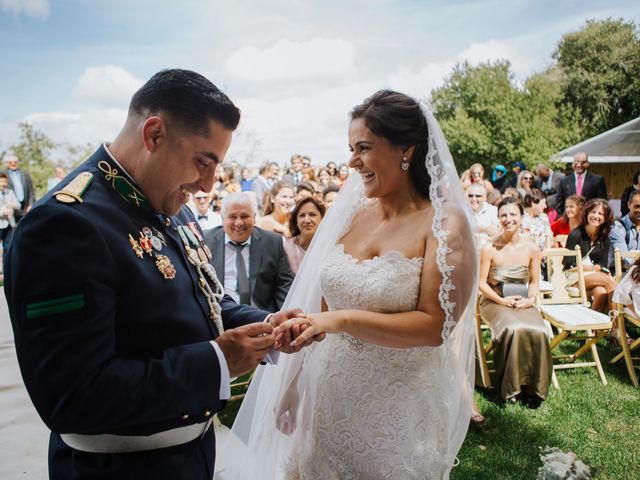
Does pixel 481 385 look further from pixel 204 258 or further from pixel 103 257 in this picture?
pixel 103 257

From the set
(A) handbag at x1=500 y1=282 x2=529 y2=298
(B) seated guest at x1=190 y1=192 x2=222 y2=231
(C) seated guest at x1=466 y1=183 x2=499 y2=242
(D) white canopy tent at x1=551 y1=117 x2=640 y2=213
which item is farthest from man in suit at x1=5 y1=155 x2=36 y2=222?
(D) white canopy tent at x1=551 y1=117 x2=640 y2=213

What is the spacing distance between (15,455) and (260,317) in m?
3.36

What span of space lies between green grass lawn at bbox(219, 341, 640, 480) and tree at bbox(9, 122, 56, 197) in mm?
22840

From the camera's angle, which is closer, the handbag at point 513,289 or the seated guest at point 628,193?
the handbag at point 513,289

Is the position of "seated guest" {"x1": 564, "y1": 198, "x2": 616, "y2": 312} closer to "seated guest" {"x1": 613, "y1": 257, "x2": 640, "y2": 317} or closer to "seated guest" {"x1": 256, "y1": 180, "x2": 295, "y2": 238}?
"seated guest" {"x1": 613, "y1": 257, "x2": 640, "y2": 317}

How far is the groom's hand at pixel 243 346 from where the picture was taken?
1577 mm

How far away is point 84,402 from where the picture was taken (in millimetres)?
1260

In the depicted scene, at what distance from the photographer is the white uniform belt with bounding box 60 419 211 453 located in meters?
1.49

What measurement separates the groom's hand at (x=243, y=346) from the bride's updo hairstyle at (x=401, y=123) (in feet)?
4.18

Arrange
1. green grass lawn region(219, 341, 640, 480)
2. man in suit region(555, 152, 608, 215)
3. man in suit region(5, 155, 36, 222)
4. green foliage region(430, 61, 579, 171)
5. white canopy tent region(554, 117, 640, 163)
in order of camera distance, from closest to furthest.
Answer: green grass lawn region(219, 341, 640, 480), man in suit region(555, 152, 608, 215), man in suit region(5, 155, 36, 222), white canopy tent region(554, 117, 640, 163), green foliage region(430, 61, 579, 171)

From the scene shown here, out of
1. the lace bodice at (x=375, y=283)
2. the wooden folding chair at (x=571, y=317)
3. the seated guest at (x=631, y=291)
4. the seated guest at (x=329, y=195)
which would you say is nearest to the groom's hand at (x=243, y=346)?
the lace bodice at (x=375, y=283)

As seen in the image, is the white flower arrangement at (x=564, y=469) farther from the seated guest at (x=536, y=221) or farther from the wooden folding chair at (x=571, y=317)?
the seated guest at (x=536, y=221)

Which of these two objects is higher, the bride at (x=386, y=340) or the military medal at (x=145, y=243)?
the military medal at (x=145, y=243)

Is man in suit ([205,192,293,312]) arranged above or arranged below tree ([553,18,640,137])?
below
